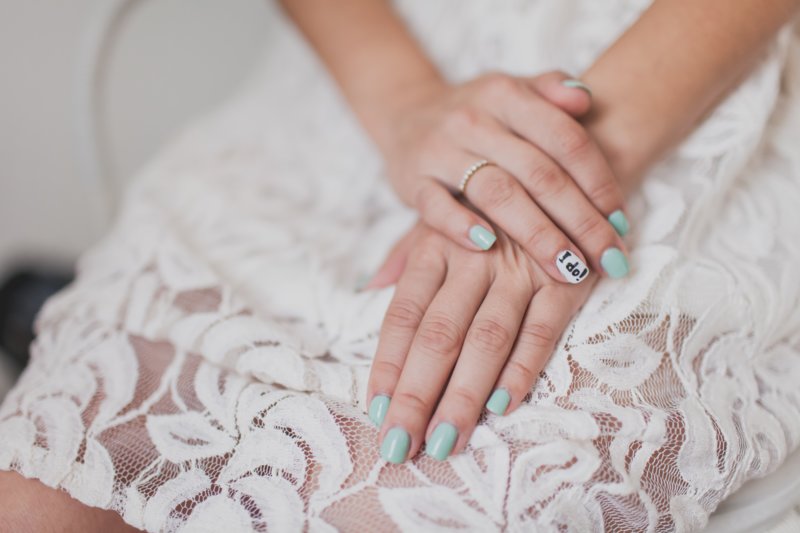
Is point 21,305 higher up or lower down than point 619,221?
higher up

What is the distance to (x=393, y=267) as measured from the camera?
723 millimetres

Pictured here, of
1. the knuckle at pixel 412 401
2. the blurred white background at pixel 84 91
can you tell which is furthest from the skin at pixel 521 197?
the blurred white background at pixel 84 91

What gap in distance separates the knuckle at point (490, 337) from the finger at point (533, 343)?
0.05ft

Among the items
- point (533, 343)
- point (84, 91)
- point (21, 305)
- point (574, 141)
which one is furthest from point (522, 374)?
point (21, 305)

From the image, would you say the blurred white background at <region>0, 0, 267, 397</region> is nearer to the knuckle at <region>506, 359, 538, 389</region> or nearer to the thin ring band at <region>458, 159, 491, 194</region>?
the thin ring band at <region>458, 159, 491, 194</region>

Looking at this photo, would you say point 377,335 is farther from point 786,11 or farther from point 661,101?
point 786,11

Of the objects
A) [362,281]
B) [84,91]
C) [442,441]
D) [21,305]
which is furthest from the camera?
[21,305]

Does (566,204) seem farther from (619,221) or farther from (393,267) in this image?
(393,267)

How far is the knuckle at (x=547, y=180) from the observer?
0.64m

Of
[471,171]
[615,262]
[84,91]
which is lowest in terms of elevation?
[615,262]

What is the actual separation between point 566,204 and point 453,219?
4.3 inches

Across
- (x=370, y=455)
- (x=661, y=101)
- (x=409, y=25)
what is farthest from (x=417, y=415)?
(x=409, y=25)

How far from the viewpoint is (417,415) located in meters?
0.55

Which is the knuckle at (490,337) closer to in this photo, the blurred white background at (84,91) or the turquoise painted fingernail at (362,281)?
the turquoise painted fingernail at (362,281)
